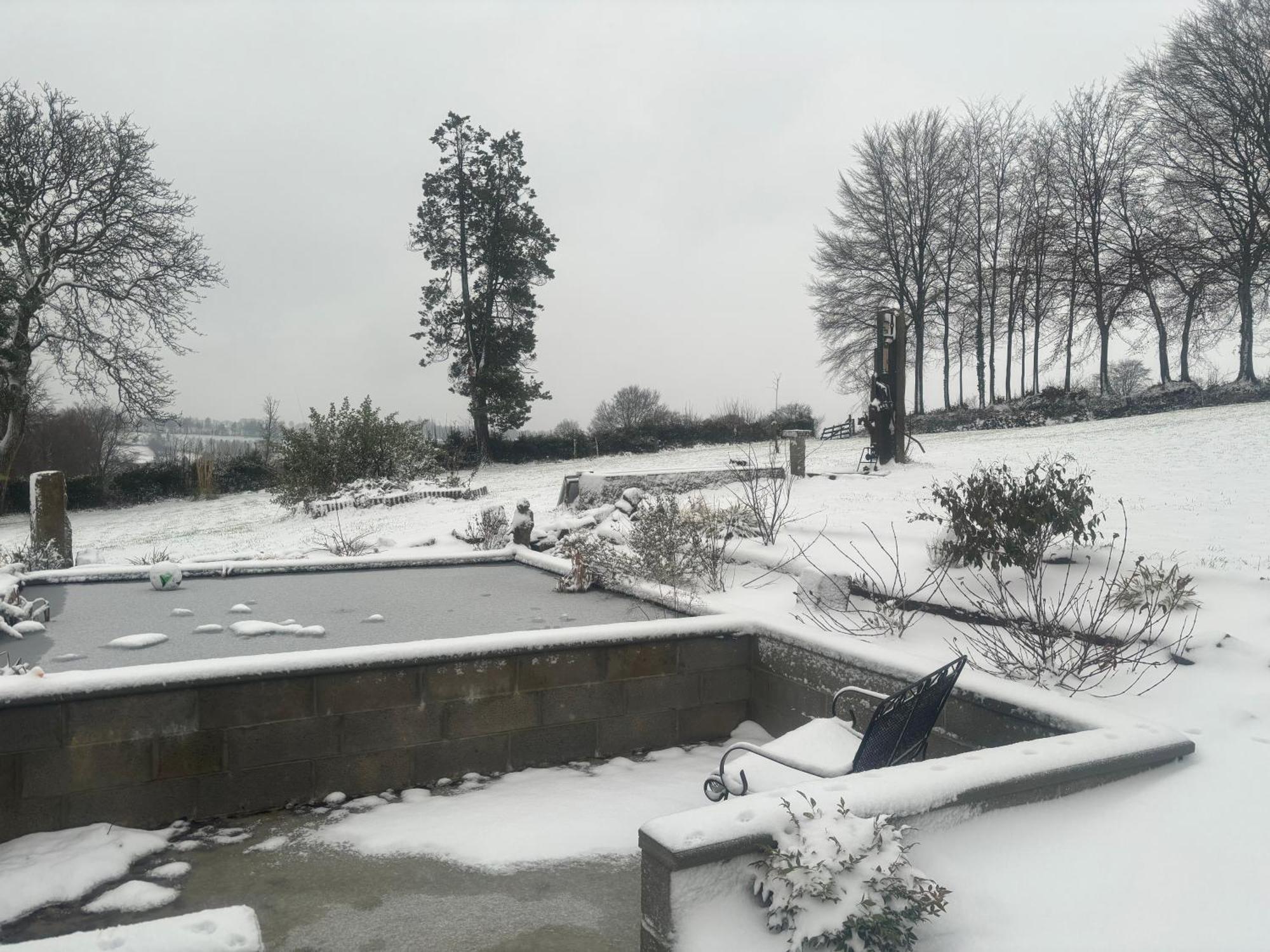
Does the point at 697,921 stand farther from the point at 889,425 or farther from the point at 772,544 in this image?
the point at 889,425

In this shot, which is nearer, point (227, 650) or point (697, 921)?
point (697, 921)

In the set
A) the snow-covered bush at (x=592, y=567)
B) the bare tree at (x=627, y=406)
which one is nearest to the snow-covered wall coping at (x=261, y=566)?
the snow-covered bush at (x=592, y=567)

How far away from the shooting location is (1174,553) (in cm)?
581

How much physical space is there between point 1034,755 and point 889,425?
1211 cm

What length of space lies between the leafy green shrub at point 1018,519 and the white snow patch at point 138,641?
5.06 m

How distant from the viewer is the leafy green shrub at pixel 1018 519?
207 inches

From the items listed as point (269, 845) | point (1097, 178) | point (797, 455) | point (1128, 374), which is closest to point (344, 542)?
point (797, 455)

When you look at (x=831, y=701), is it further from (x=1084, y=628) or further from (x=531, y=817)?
(x=531, y=817)

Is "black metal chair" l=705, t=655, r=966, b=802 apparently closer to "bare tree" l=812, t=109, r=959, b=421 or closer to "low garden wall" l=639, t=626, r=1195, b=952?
"low garden wall" l=639, t=626, r=1195, b=952

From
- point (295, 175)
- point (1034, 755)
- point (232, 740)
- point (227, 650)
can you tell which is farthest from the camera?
point (295, 175)

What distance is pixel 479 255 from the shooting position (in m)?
28.5

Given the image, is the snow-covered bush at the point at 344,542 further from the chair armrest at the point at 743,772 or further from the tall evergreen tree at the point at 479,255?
the tall evergreen tree at the point at 479,255

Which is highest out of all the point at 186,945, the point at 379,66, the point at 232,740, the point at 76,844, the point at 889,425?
the point at 379,66

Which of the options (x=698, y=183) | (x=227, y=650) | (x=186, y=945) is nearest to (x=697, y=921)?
(x=186, y=945)
